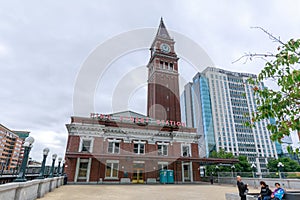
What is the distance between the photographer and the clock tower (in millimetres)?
40281

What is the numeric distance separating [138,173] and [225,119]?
82.9m

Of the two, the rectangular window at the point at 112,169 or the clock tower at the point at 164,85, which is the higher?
the clock tower at the point at 164,85

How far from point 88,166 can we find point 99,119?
6883mm

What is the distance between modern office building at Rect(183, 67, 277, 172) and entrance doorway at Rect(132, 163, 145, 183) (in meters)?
68.5

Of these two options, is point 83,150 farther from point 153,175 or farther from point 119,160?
point 153,175

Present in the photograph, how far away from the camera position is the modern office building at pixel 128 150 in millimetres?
25672

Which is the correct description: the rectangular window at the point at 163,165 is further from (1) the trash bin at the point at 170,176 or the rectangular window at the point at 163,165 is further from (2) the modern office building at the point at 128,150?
(1) the trash bin at the point at 170,176

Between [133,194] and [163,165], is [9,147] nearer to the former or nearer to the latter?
[163,165]

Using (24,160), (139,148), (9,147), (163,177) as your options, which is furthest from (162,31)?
(9,147)

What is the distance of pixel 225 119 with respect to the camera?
→ 98688mm

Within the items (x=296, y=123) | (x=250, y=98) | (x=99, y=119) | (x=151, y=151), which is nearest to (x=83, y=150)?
(x=99, y=119)

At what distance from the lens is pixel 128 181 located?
26.4m

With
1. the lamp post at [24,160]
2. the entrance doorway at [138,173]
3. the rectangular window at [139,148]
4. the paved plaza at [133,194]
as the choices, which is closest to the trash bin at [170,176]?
the entrance doorway at [138,173]

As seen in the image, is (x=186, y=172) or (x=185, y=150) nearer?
(x=186, y=172)
